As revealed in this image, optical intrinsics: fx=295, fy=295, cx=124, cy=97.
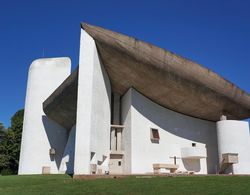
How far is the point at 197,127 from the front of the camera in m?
25.4

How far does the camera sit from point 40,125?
2936cm

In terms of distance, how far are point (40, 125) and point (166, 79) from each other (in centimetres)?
1493

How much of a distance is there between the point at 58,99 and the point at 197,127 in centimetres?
1233

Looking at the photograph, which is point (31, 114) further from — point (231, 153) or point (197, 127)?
point (231, 153)

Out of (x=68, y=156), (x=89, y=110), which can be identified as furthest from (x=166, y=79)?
(x=68, y=156)

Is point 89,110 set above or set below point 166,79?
below

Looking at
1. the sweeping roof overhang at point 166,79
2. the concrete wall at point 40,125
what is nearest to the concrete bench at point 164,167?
the sweeping roof overhang at point 166,79

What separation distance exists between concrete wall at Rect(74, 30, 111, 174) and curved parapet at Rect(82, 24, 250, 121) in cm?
95

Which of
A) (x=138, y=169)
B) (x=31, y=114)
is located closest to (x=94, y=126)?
(x=138, y=169)

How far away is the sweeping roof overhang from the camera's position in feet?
61.4

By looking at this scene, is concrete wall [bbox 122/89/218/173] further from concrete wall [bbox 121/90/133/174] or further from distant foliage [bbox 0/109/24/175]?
distant foliage [bbox 0/109/24/175]

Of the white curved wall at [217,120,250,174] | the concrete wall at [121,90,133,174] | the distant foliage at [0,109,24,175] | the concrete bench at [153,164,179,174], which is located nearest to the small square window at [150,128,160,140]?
the concrete wall at [121,90,133,174]

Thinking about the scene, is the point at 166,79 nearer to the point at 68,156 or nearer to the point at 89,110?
the point at 89,110

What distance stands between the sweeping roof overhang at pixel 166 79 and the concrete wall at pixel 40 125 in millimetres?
9800
